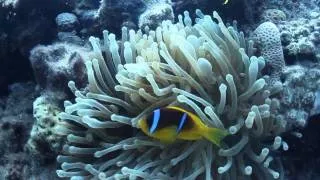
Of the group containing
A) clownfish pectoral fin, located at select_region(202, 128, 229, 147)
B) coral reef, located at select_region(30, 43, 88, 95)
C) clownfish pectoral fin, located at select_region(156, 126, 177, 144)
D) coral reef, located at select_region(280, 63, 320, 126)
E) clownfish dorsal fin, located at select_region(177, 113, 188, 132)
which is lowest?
coral reef, located at select_region(280, 63, 320, 126)

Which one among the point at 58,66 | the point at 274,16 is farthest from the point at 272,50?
the point at 58,66

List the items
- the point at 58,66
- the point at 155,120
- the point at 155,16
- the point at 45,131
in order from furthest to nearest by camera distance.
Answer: the point at 155,16
the point at 58,66
the point at 45,131
the point at 155,120

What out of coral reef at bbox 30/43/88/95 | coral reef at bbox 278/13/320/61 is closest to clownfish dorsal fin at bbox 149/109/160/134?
coral reef at bbox 30/43/88/95

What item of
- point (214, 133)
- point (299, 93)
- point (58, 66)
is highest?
point (58, 66)

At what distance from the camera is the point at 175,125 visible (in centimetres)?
248

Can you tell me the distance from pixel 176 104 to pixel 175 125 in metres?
0.49

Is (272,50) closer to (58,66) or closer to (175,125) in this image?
(175,125)

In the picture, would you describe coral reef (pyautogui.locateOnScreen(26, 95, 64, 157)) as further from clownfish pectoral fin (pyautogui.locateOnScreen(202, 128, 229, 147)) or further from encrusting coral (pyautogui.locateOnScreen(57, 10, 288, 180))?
clownfish pectoral fin (pyautogui.locateOnScreen(202, 128, 229, 147))

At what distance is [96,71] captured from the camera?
3.23m

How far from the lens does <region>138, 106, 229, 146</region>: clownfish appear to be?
243 cm

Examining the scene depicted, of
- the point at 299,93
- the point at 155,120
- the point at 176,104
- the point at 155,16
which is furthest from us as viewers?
the point at 155,16

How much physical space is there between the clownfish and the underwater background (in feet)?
0.11

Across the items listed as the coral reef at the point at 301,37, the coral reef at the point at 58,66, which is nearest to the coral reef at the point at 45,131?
the coral reef at the point at 58,66

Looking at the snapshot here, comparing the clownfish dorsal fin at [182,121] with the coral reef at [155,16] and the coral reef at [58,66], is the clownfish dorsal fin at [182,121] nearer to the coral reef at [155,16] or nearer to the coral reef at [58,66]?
the coral reef at [58,66]
